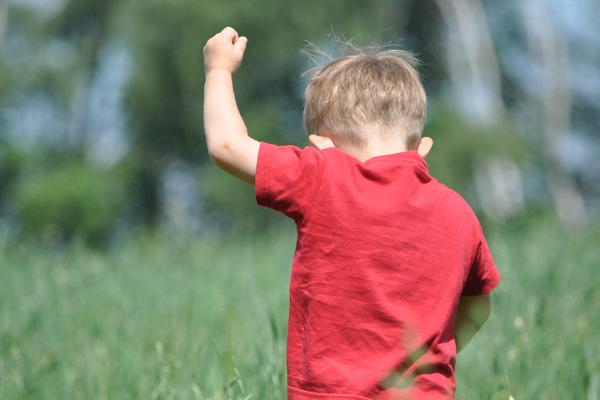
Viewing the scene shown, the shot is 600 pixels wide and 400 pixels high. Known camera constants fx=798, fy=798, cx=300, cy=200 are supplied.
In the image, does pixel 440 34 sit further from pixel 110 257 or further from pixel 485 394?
pixel 485 394

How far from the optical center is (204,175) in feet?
63.3

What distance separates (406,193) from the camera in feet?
5.25

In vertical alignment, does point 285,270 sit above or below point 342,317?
below

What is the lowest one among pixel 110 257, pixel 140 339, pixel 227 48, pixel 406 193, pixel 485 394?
pixel 110 257

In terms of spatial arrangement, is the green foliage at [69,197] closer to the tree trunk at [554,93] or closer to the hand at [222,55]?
the tree trunk at [554,93]

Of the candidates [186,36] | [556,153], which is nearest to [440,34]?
[556,153]

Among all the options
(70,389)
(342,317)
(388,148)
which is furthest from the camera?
(70,389)

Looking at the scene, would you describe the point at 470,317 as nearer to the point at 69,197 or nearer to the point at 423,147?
the point at 423,147

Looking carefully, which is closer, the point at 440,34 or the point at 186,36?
the point at 186,36

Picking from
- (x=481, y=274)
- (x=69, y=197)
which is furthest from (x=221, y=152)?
(x=69, y=197)

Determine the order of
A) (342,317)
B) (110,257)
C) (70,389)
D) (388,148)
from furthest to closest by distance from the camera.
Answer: (110,257), (70,389), (388,148), (342,317)

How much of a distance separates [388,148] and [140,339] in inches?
82.9

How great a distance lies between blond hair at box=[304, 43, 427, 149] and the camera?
1.72 meters

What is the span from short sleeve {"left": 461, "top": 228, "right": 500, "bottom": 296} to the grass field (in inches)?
9.0
